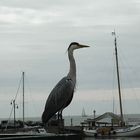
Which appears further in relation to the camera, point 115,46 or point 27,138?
point 115,46

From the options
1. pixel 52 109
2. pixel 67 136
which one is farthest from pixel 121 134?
pixel 67 136

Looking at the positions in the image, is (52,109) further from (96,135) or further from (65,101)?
(96,135)

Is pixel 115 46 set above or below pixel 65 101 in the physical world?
above

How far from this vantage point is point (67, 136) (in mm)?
9820

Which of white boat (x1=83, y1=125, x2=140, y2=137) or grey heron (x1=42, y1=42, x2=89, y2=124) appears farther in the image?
white boat (x1=83, y1=125, x2=140, y2=137)

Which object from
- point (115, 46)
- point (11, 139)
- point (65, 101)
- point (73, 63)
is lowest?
point (11, 139)

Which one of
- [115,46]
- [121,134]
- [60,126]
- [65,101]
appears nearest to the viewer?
[60,126]

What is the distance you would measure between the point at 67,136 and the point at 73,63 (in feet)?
17.3

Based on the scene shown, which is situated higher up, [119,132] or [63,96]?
[63,96]

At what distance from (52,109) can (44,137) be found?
5.31 m

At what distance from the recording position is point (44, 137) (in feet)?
31.2

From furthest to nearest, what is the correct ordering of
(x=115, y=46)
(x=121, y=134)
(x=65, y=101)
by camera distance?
(x=115, y=46), (x=121, y=134), (x=65, y=101)

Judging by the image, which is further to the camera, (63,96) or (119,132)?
(119,132)

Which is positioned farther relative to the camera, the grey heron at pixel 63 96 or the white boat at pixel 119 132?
the white boat at pixel 119 132
